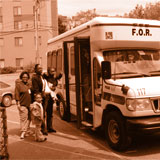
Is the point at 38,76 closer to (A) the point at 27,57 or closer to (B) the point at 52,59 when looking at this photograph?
(B) the point at 52,59

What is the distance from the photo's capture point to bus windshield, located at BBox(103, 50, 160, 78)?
6.49 m

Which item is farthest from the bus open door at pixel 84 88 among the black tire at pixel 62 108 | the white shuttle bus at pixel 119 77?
the black tire at pixel 62 108

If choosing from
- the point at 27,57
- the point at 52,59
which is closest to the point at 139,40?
the point at 52,59

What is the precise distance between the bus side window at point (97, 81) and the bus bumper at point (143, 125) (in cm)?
135

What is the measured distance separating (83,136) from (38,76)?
199 cm

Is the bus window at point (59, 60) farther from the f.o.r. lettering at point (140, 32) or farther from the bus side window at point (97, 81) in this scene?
the f.o.r. lettering at point (140, 32)

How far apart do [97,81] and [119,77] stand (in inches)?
25.5

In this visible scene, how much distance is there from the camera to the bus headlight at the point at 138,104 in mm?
5562

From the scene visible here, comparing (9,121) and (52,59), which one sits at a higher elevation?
(52,59)

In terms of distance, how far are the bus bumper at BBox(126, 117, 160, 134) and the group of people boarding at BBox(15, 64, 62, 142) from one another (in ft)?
8.17

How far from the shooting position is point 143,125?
5.49 m

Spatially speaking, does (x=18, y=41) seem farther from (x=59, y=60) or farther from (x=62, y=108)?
(x=62, y=108)

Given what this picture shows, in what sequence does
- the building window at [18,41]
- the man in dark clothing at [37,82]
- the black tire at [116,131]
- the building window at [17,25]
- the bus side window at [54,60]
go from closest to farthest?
the black tire at [116,131]
the man in dark clothing at [37,82]
the bus side window at [54,60]
the building window at [18,41]
the building window at [17,25]

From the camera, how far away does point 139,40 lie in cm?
676
